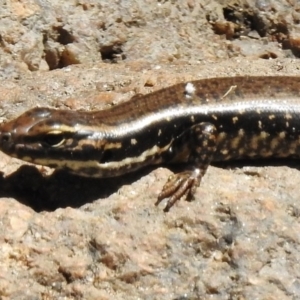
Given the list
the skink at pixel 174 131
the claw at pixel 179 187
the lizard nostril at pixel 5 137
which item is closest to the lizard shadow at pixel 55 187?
the skink at pixel 174 131

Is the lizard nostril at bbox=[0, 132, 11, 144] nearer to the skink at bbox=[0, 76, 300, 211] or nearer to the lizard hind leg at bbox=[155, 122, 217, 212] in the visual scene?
the skink at bbox=[0, 76, 300, 211]

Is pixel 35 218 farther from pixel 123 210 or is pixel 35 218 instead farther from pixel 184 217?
pixel 184 217

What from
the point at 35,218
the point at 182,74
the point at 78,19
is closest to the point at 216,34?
the point at 182,74

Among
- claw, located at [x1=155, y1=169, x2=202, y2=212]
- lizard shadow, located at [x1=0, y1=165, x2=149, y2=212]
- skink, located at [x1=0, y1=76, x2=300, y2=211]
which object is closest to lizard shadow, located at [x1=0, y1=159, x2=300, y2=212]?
lizard shadow, located at [x1=0, y1=165, x2=149, y2=212]

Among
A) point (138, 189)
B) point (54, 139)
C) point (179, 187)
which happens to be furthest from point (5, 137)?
point (179, 187)

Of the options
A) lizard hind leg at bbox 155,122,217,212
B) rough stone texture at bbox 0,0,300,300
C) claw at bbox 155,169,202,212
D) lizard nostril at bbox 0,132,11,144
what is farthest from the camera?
lizard hind leg at bbox 155,122,217,212

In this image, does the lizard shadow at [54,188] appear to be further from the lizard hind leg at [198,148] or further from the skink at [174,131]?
the lizard hind leg at [198,148]

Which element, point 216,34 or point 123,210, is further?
point 216,34
